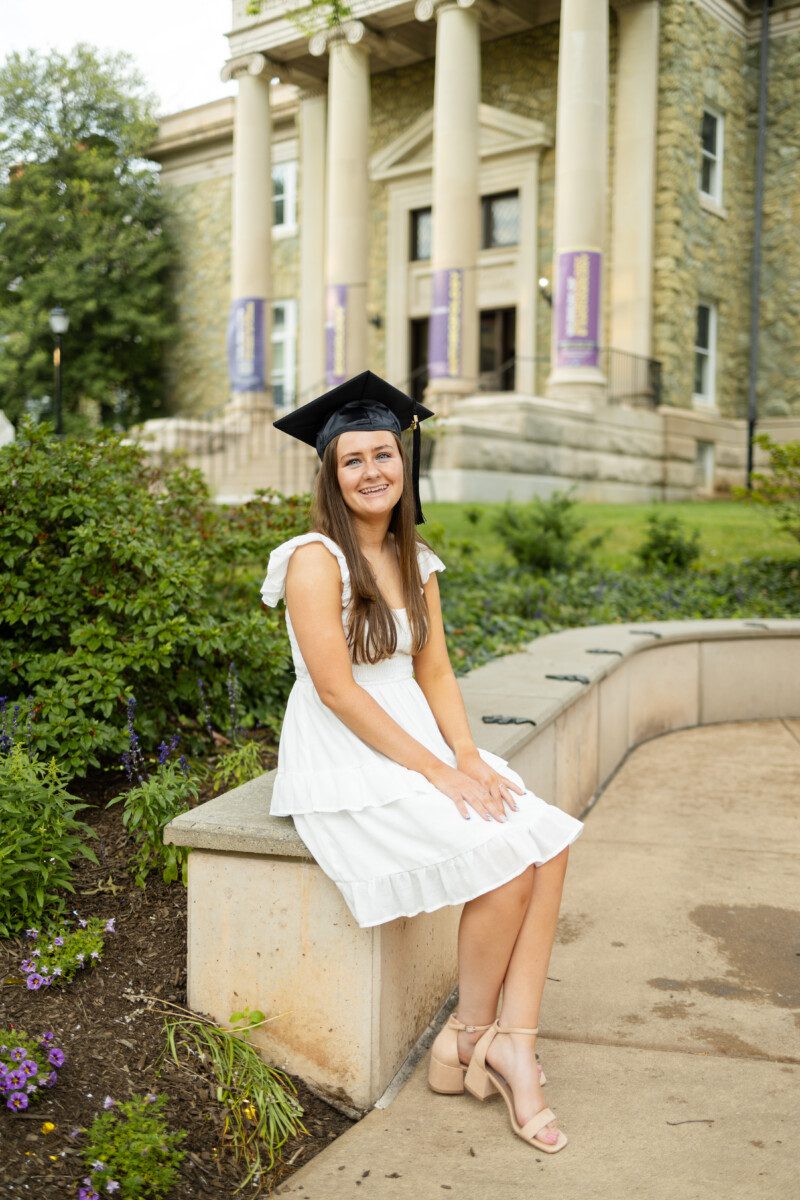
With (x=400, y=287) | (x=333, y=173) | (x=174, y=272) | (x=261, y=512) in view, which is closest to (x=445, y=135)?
(x=333, y=173)

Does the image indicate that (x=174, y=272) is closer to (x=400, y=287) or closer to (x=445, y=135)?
(x=400, y=287)

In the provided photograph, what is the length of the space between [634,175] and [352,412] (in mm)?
19124

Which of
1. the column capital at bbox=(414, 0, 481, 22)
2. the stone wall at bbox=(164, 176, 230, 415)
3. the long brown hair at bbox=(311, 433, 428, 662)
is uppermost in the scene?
the column capital at bbox=(414, 0, 481, 22)

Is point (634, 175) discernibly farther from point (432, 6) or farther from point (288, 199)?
point (288, 199)

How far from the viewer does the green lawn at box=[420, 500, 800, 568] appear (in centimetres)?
1137

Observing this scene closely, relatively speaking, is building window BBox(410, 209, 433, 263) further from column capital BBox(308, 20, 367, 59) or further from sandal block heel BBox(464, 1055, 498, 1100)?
sandal block heel BBox(464, 1055, 498, 1100)

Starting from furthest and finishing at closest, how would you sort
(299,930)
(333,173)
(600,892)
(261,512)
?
(333,173) < (261,512) < (600,892) < (299,930)

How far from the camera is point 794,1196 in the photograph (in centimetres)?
214

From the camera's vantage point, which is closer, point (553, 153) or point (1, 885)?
point (1, 885)

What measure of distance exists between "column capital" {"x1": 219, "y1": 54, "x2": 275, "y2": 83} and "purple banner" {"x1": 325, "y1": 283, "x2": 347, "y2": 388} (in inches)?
204

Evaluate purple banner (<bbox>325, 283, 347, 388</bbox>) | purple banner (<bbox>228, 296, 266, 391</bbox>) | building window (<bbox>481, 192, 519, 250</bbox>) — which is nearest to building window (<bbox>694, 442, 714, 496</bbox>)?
building window (<bbox>481, 192, 519, 250</bbox>)

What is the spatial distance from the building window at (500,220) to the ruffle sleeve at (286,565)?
21655 millimetres

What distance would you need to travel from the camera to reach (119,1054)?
248cm

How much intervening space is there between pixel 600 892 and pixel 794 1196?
185 centimetres
